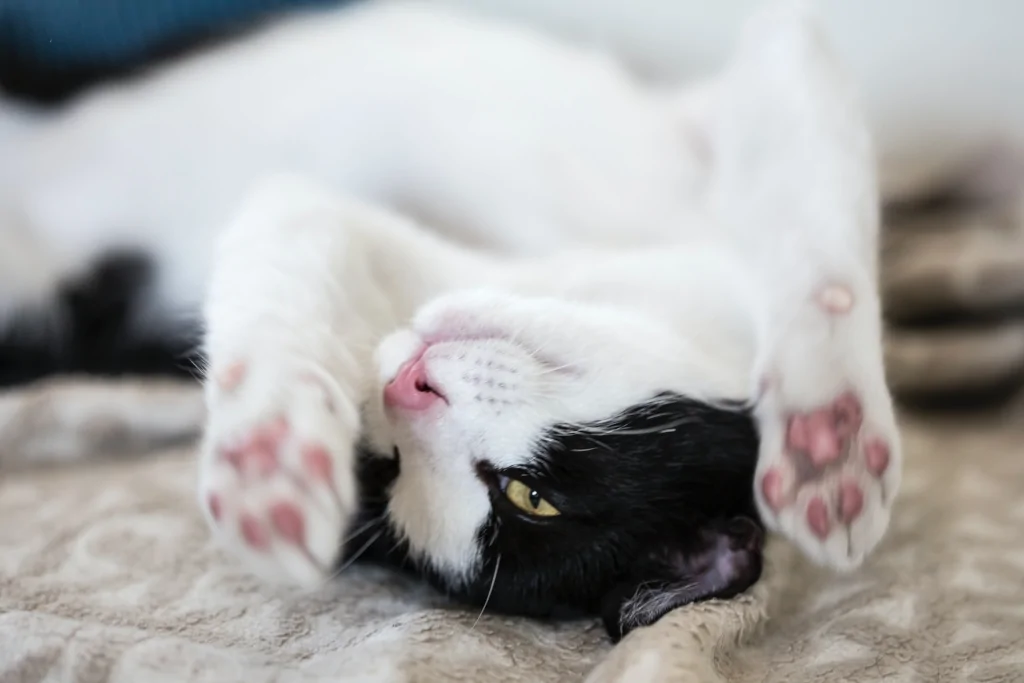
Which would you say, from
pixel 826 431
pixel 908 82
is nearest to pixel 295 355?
pixel 826 431

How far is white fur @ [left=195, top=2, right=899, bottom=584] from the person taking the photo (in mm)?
724

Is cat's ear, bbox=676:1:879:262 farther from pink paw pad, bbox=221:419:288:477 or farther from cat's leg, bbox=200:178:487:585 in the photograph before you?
pink paw pad, bbox=221:419:288:477

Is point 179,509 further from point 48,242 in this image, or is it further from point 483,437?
point 48,242

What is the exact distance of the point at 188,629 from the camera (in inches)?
30.9

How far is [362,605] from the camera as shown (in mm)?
854

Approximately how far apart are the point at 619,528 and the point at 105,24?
A: 3.64 ft

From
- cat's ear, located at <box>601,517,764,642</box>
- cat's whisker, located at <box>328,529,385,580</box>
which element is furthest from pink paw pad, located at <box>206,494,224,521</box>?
cat's ear, located at <box>601,517,764,642</box>

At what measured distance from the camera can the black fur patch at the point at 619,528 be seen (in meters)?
0.84

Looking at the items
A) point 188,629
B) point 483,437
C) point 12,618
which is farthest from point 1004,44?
point 12,618

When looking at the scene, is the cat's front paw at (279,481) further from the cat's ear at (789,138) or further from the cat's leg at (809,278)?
the cat's ear at (789,138)

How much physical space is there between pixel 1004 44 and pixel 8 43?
1.63 m

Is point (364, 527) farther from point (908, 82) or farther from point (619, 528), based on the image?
point (908, 82)

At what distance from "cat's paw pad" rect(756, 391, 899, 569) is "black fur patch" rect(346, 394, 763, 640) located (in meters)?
0.09

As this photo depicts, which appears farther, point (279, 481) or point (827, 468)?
point (827, 468)
